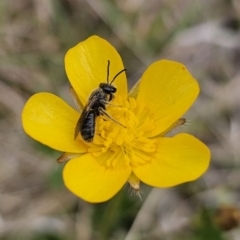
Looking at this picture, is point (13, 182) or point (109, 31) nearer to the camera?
point (13, 182)

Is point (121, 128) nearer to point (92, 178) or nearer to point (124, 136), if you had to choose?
point (124, 136)

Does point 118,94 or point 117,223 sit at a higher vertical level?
point 118,94

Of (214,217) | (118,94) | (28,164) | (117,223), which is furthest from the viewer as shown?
(28,164)

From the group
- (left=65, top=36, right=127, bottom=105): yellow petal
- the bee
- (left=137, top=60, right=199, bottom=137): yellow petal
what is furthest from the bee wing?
(left=137, top=60, right=199, bottom=137): yellow petal

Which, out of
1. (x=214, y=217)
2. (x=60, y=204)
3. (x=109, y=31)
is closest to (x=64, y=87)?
(x=109, y=31)

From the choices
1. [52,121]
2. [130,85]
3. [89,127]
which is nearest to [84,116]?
[89,127]

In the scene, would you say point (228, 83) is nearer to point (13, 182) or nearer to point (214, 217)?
point (214, 217)

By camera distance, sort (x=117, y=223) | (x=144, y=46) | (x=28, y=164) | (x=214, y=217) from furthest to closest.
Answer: (x=144, y=46)
(x=28, y=164)
(x=117, y=223)
(x=214, y=217)

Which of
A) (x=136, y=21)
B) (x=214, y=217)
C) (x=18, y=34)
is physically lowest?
(x=214, y=217)
